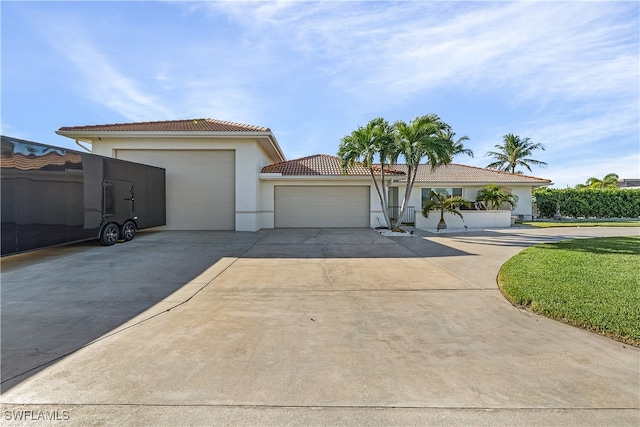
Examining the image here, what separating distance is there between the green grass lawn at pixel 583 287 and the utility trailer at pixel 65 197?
1068cm

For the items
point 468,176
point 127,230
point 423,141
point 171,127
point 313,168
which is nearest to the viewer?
point 127,230

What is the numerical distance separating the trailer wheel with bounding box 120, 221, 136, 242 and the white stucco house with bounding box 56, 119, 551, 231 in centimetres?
324

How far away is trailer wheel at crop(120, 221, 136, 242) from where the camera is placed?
11.3 m

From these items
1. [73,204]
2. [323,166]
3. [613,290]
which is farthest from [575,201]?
[73,204]

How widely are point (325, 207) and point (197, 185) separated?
6.67m

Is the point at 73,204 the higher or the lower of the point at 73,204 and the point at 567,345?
the higher

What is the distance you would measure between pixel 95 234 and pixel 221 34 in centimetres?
742

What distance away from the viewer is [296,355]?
333 centimetres

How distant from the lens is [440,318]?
14.5ft

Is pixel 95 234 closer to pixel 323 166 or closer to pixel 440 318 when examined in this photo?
pixel 440 318

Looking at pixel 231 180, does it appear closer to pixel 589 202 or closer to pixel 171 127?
pixel 171 127

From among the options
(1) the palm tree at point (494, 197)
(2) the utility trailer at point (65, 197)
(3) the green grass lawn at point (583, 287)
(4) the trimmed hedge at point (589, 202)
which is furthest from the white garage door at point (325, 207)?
(4) the trimmed hedge at point (589, 202)

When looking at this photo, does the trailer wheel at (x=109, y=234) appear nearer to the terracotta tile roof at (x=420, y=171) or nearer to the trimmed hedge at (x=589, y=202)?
the terracotta tile roof at (x=420, y=171)

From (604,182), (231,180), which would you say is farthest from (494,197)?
(604,182)
